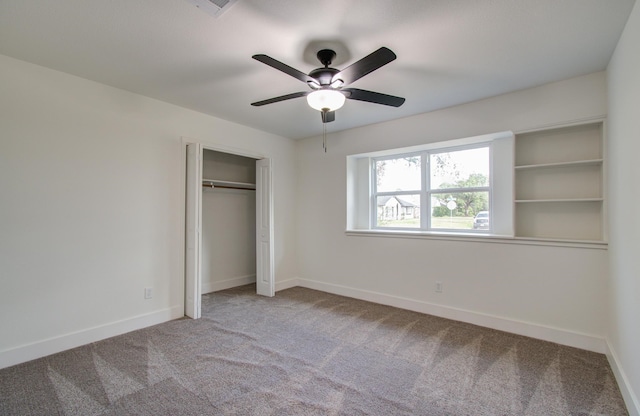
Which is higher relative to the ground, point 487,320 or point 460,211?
point 460,211

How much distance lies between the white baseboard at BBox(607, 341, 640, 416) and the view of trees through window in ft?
5.25

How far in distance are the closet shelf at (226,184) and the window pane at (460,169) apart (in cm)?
292

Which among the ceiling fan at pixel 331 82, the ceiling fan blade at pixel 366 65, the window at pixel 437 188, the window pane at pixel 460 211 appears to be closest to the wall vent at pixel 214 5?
the ceiling fan at pixel 331 82

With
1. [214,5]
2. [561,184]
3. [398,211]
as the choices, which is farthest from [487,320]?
[214,5]

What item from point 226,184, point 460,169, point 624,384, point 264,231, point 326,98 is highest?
point 326,98

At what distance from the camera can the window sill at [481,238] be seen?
2.77 metres

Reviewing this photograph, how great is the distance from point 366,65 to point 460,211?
8.47 feet

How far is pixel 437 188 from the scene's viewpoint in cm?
402

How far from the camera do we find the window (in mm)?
3457

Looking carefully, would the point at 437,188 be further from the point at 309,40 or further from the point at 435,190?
the point at 309,40

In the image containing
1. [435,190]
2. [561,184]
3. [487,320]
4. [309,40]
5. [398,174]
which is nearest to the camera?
[309,40]

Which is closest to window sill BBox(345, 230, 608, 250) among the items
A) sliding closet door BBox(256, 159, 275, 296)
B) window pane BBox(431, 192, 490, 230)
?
window pane BBox(431, 192, 490, 230)

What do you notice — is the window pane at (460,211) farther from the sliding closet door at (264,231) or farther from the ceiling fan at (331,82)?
the sliding closet door at (264,231)

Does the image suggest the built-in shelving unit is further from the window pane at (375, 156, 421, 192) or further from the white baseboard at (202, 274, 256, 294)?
the white baseboard at (202, 274, 256, 294)
